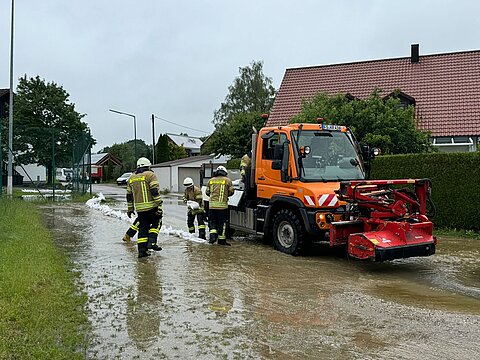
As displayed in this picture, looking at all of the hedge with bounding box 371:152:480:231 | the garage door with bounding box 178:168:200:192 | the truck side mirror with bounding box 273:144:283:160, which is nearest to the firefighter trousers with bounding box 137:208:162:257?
the truck side mirror with bounding box 273:144:283:160

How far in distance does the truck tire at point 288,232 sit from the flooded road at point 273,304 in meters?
0.25

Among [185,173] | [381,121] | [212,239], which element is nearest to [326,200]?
[212,239]

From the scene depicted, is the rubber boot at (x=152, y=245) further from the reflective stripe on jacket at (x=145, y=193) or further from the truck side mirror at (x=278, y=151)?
the truck side mirror at (x=278, y=151)

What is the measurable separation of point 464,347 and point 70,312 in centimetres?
408

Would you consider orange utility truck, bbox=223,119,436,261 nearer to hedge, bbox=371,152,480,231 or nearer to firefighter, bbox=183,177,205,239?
firefighter, bbox=183,177,205,239

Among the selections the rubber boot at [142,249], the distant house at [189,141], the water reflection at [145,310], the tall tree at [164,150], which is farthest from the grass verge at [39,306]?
the distant house at [189,141]

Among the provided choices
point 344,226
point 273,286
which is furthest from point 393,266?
point 273,286

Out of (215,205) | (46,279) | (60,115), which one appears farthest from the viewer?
(60,115)

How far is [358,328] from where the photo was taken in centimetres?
579

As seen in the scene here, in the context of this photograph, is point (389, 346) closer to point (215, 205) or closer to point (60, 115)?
point (215, 205)

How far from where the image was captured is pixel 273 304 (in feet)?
22.2

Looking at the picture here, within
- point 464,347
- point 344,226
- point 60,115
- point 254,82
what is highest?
point 254,82

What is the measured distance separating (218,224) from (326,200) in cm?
281

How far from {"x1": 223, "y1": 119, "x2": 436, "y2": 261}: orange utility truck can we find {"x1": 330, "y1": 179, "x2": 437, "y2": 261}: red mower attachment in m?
0.02
